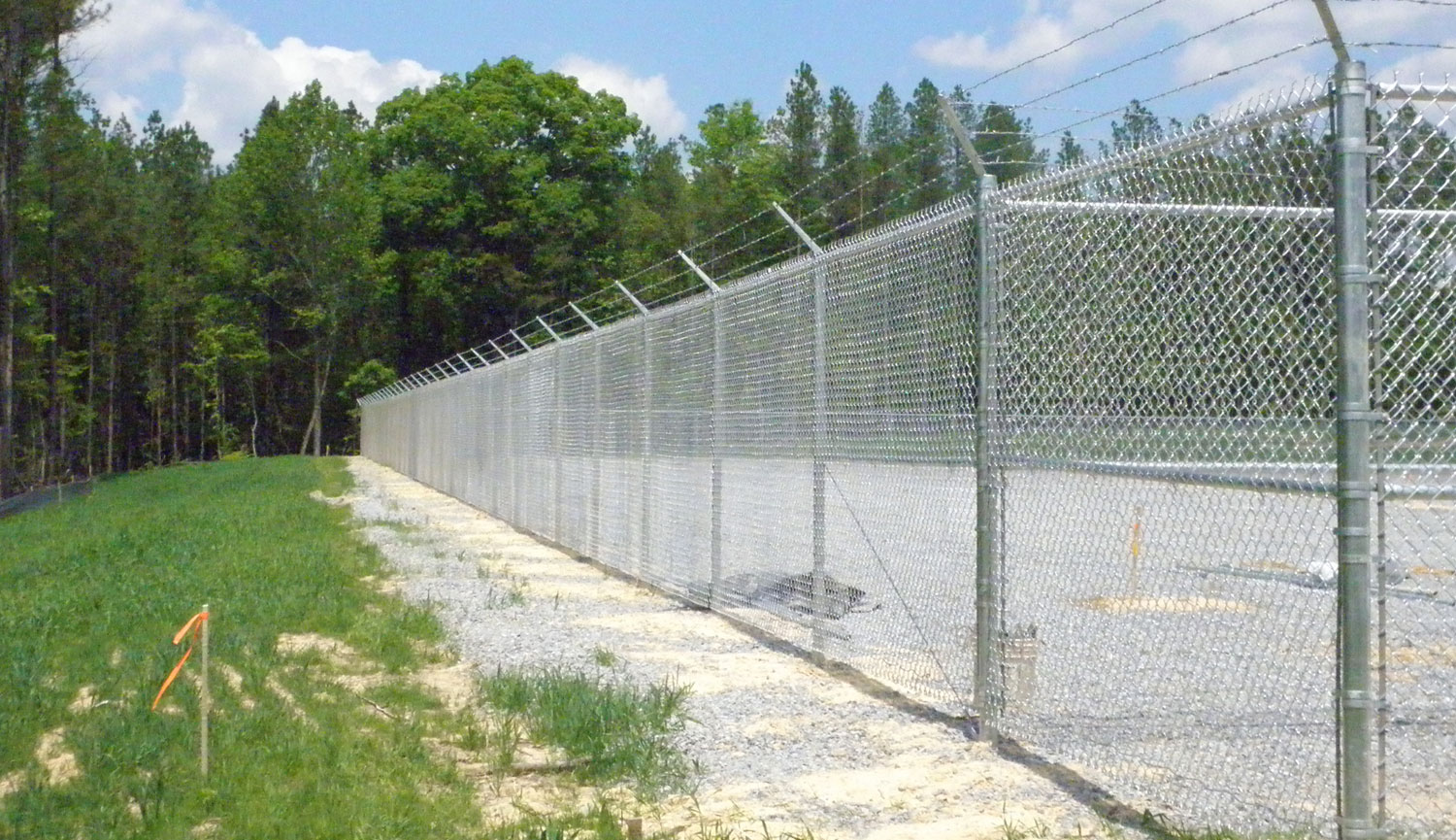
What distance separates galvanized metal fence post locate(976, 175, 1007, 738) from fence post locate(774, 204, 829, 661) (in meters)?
2.04

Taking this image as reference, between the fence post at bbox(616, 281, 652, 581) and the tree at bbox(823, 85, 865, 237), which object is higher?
the tree at bbox(823, 85, 865, 237)

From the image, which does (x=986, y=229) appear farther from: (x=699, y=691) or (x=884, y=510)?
(x=699, y=691)

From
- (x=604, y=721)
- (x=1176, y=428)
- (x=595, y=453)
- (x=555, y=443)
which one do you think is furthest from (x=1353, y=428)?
(x=555, y=443)

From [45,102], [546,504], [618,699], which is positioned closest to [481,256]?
[45,102]

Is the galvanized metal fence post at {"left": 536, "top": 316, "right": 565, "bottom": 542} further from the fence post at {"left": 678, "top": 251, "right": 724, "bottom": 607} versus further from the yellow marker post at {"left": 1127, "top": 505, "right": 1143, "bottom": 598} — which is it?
the yellow marker post at {"left": 1127, "top": 505, "right": 1143, "bottom": 598}

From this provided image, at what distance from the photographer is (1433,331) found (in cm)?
418

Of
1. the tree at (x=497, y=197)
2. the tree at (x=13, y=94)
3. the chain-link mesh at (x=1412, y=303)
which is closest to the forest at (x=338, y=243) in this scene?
the tree at (x=497, y=197)

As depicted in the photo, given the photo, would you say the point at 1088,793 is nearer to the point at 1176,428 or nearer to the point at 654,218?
the point at 1176,428

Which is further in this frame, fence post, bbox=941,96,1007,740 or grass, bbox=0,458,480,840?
fence post, bbox=941,96,1007,740

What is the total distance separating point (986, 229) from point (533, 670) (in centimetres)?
360

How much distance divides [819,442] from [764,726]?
2.04 metres

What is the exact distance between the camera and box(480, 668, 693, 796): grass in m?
6.04

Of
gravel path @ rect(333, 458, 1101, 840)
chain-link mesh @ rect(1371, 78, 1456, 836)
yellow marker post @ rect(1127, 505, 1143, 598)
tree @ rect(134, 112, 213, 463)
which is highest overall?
tree @ rect(134, 112, 213, 463)

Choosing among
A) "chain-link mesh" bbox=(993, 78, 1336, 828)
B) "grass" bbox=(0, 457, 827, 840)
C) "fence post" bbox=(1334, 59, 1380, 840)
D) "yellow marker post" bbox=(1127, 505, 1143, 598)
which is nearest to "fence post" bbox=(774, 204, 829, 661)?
"grass" bbox=(0, 457, 827, 840)
